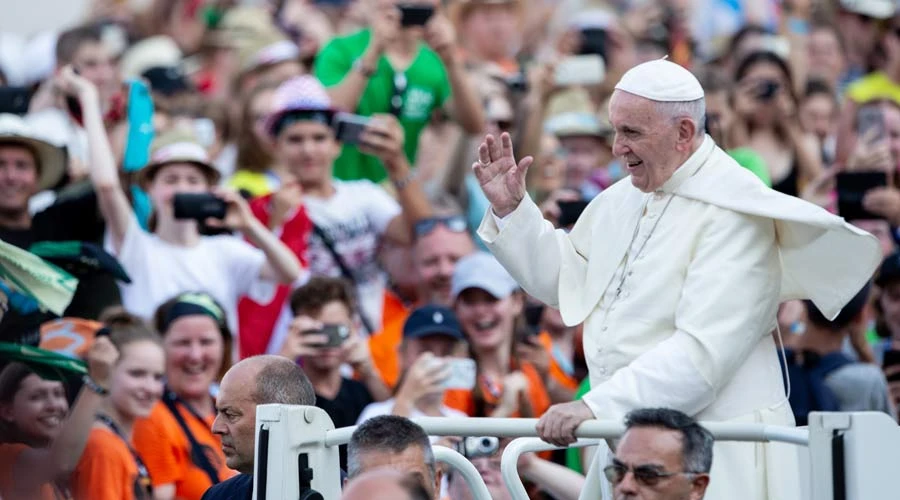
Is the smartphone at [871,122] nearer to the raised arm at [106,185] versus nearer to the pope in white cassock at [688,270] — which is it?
the raised arm at [106,185]

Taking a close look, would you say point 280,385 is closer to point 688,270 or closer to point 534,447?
point 534,447

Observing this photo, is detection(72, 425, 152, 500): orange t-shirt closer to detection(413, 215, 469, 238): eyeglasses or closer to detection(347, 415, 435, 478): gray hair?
detection(347, 415, 435, 478): gray hair

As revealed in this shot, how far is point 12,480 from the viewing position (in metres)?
7.21

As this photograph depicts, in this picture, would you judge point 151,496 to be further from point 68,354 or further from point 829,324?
point 829,324

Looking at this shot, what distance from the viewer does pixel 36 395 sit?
7.54m

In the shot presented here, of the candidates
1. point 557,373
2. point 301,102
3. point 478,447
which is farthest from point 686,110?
point 301,102

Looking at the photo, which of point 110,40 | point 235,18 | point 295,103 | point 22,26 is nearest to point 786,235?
point 295,103

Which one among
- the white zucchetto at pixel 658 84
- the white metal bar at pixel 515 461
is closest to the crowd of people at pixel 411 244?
the white zucchetto at pixel 658 84

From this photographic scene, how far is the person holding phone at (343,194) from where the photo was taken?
9.89m

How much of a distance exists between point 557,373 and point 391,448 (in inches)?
161

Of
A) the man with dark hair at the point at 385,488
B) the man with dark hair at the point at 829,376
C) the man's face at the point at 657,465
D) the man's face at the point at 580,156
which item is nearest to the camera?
the man with dark hair at the point at 385,488

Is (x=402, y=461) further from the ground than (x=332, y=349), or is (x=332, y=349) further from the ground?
(x=332, y=349)

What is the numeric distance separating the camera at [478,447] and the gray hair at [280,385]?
115cm

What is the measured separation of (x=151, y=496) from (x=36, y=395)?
63 centimetres
